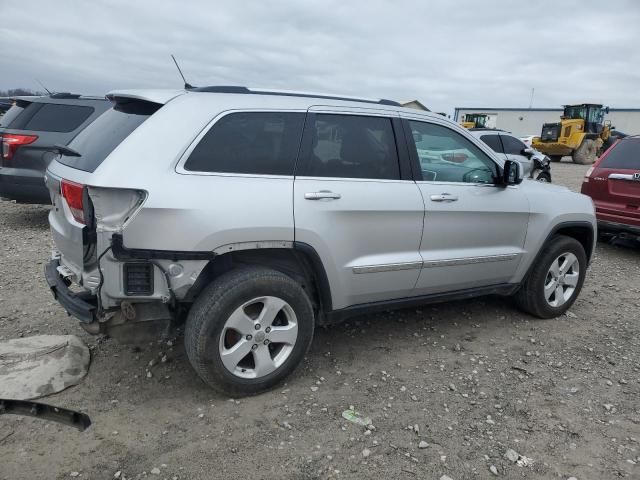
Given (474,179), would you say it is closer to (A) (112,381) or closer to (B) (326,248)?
(B) (326,248)

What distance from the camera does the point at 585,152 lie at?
2458cm

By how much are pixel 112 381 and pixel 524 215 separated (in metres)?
3.36

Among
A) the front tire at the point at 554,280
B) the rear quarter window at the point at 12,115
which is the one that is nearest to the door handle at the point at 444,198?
the front tire at the point at 554,280

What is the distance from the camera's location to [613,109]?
44750mm

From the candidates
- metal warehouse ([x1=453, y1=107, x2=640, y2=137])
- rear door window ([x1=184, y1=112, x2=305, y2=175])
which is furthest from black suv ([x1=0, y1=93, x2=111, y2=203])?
metal warehouse ([x1=453, y1=107, x2=640, y2=137])

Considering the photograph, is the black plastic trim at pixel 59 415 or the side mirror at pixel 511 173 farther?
the side mirror at pixel 511 173

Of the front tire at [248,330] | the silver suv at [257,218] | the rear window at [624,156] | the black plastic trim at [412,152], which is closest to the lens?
the silver suv at [257,218]

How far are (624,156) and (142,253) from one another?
6908mm

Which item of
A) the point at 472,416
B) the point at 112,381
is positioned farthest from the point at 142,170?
the point at 472,416

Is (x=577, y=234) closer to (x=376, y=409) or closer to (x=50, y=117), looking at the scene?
(x=376, y=409)

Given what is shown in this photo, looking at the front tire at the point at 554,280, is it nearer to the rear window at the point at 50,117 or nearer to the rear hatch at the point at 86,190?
the rear hatch at the point at 86,190

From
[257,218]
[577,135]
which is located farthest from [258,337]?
[577,135]

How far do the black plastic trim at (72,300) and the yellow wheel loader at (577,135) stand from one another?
2561cm

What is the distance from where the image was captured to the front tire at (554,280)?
14.2 ft
